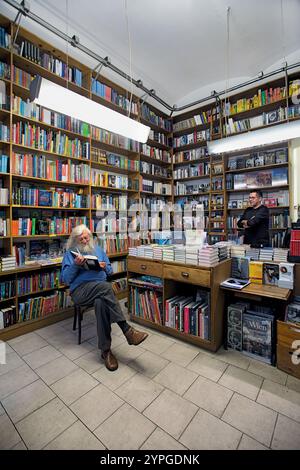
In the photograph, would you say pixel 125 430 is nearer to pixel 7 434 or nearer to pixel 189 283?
pixel 7 434

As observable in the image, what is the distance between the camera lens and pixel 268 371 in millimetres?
1768

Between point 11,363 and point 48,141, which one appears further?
point 48,141

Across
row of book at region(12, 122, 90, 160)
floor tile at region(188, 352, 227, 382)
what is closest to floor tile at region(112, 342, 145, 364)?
floor tile at region(188, 352, 227, 382)

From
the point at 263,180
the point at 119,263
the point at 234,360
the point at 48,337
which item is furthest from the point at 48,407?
the point at 263,180

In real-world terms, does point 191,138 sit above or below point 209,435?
above

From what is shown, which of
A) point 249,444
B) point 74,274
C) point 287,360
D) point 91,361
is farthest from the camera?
point 74,274

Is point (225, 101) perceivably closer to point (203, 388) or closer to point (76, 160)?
point (76, 160)

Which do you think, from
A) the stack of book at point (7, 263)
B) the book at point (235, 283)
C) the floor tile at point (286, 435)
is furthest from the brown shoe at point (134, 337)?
the stack of book at point (7, 263)

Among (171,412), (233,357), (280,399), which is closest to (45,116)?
(171,412)

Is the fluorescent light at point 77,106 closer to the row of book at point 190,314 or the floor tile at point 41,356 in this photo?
the row of book at point 190,314

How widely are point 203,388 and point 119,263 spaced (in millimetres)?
2283

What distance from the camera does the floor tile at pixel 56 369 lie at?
5.67 ft

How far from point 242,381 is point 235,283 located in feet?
2.54

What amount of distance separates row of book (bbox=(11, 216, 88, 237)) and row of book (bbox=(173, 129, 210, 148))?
8.87 feet
